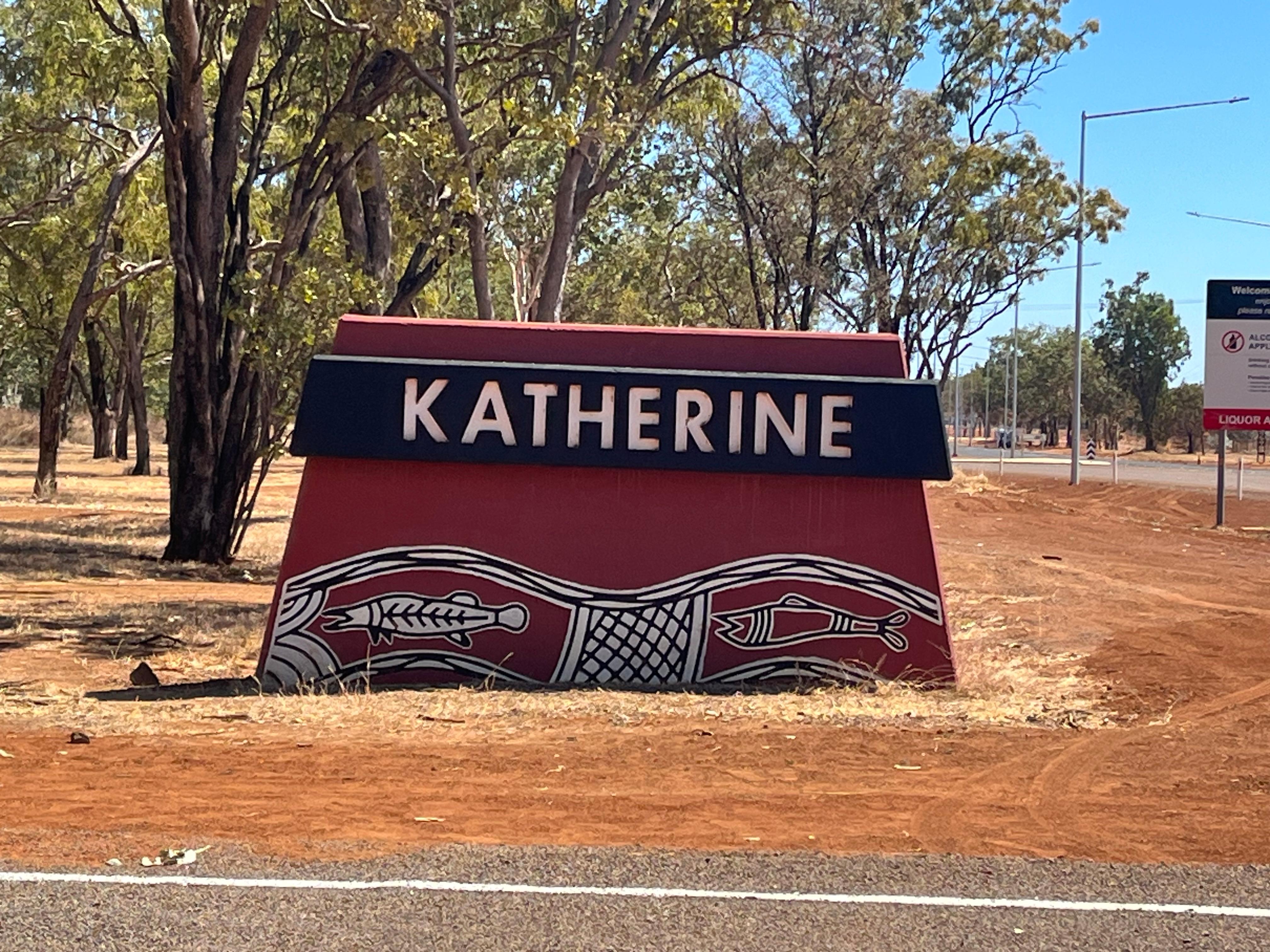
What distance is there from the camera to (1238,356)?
27047mm

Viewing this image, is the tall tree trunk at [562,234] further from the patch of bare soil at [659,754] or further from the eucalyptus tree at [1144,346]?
the eucalyptus tree at [1144,346]

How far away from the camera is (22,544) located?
20438 millimetres

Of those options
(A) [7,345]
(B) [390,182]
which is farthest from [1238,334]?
(A) [7,345]

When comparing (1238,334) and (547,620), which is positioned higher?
(1238,334)

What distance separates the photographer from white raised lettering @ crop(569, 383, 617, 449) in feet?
32.6

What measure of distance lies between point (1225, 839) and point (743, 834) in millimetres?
2114

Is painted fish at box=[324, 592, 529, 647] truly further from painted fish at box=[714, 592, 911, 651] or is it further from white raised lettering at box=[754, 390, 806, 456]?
white raised lettering at box=[754, 390, 806, 456]

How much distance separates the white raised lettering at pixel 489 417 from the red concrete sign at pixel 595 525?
0.4 inches

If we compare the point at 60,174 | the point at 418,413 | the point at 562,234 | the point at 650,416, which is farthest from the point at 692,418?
the point at 60,174

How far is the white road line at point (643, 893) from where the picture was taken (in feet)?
18.4

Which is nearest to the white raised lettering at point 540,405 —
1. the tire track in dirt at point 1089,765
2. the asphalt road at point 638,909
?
the tire track in dirt at point 1089,765

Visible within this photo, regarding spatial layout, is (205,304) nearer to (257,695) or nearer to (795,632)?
(257,695)

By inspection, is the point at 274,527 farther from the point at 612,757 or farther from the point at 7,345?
the point at 7,345

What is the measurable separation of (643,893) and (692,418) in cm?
469
